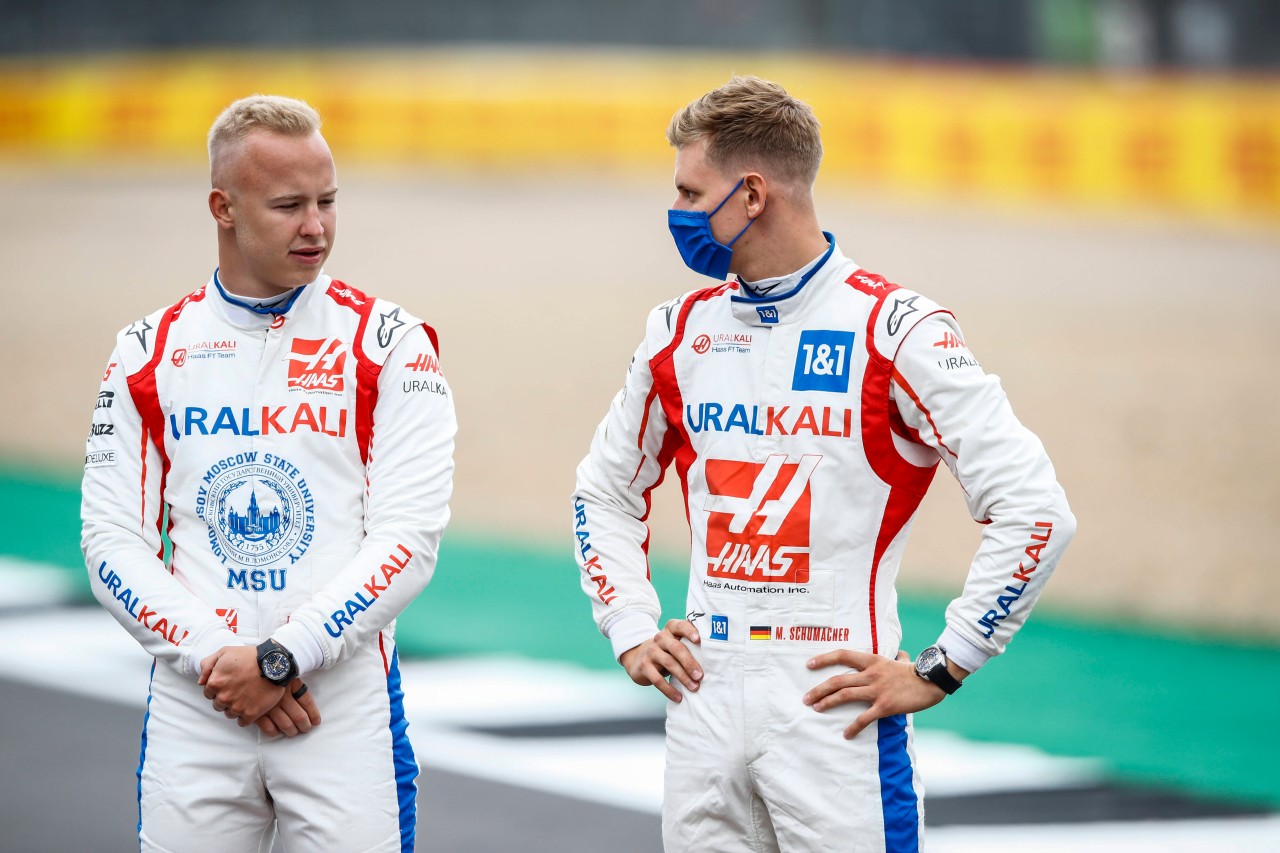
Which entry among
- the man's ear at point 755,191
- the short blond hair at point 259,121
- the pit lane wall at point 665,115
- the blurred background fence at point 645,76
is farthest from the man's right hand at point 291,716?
the blurred background fence at point 645,76

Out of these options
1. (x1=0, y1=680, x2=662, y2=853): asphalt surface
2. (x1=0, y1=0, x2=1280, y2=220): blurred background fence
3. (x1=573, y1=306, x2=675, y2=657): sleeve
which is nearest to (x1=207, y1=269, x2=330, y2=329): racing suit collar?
(x1=573, y1=306, x2=675, y2=657): sleeve

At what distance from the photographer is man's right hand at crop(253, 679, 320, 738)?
3.18m

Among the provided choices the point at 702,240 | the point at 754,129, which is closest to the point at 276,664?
the point at 702,240

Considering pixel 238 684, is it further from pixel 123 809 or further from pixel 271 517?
pixel 123 809

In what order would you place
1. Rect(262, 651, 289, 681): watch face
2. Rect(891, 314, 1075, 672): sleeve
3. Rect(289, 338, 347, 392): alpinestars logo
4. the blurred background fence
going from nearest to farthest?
Rect(891, 314, 1075, 672): sleeve
Rect(262, 651, 289, 681): watch face
Rect(289, 338, 347, 392): alpinestars logo
the blurred background fence

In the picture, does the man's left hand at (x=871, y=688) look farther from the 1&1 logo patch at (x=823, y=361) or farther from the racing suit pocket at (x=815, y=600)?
the 1&1 logo patch at (x=823, y=361)

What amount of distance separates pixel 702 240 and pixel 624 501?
2.09 feet

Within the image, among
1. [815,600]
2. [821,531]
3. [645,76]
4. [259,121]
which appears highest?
[645,76]

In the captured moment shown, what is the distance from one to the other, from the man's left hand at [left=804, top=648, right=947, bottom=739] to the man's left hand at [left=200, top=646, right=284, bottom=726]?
108cm

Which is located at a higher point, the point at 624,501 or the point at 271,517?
the point at 624,501

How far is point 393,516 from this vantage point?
3271 mm

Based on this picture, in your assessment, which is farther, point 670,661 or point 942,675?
point 670,661

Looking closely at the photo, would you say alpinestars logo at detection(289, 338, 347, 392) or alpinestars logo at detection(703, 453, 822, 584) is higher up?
alpinestars logo at detection(289, 338, 347, 392)

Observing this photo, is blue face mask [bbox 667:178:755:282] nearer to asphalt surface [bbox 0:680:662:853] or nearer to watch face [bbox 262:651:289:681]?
watch face [bbox 262:651:289:681]
